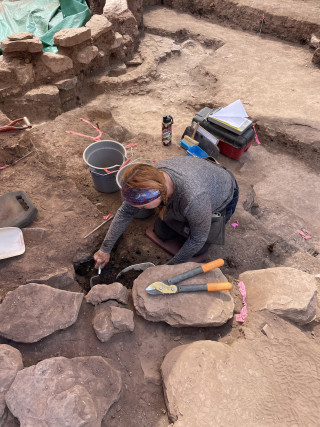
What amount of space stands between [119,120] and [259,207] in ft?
8.93

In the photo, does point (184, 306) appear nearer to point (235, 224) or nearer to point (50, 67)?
point (235, 224)

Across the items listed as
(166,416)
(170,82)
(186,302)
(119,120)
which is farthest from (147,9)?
(166,416)

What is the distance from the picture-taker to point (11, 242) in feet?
7.57

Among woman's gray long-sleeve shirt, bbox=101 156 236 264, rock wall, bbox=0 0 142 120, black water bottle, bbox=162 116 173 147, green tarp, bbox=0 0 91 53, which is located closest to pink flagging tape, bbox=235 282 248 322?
woman's gray long-sleeve shirt, bbox=101 156 236 264

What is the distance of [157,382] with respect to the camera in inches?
69.4

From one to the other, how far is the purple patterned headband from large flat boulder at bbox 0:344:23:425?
1.15 m

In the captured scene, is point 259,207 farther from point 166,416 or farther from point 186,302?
point 166,416

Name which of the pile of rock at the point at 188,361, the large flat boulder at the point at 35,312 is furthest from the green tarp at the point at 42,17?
the pile of rock at the point at 188,361

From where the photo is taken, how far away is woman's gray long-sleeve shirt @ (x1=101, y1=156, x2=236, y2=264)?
2.11 metres

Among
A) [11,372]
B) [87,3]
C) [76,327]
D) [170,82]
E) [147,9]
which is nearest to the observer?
[11,372]

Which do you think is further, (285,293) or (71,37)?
(71,37)

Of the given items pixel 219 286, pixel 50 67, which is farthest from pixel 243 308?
pixel 50 67

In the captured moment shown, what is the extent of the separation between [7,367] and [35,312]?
1.10ft

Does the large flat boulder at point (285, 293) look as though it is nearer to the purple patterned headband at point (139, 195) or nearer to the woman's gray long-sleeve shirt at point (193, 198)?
the woman's gray long-sleeve shirt at point (193, 198)
